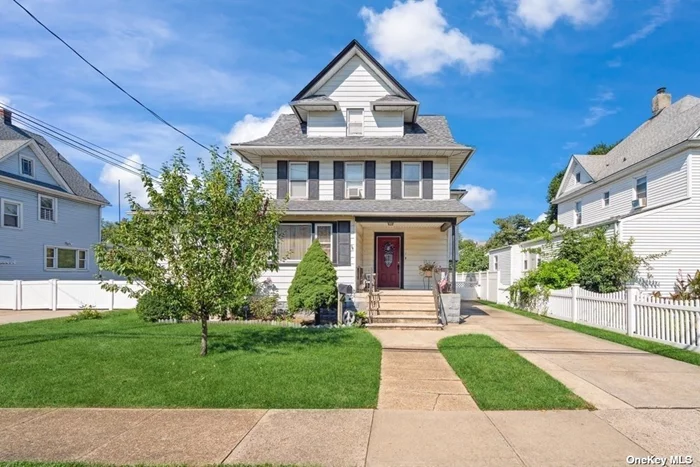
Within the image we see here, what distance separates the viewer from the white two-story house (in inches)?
562

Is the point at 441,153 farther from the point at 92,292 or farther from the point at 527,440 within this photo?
the point at 92,292

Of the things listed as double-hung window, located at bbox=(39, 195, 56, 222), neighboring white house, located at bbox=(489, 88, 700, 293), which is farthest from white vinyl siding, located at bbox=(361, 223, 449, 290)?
double-hung window, located at bbox=(39, 195, 56, 222)

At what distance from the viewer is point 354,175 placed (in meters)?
15.3

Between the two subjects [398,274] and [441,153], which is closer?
[441,153]

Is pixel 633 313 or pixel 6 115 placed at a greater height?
pixel 6 115

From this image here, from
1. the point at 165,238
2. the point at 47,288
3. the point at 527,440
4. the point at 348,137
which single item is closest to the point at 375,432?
the point at 527,440

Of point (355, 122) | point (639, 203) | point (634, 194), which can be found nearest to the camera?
point (355, 122)

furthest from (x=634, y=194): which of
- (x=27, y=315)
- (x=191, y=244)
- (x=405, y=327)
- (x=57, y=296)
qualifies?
(x=27, y=315)

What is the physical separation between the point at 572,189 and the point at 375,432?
2679cm

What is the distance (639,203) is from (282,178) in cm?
1720

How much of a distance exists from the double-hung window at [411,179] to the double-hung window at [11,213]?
18.7m

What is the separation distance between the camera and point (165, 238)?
7176 mm

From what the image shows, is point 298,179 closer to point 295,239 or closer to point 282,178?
point 282,178

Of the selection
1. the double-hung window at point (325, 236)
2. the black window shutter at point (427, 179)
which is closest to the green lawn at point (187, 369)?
the double-hung window at point (325, 236)
